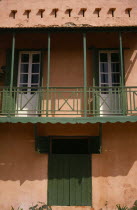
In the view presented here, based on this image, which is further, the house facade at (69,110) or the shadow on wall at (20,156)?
the shadow on wall at (20,156)

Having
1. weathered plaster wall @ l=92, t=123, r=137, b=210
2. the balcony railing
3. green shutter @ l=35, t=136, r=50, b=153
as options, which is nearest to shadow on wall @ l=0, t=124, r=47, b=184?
Answer: green shutter @ l=35, t=136, r=50, b=153

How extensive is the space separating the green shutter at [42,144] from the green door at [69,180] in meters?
0.34

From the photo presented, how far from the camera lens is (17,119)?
25.3ft

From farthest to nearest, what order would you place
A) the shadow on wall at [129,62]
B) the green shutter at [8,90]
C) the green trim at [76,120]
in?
the shadow on wall at [129,62] < the green shutter at [8,90] < the green trim at [76,120]

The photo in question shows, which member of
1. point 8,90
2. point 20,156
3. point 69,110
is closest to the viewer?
point 69,110

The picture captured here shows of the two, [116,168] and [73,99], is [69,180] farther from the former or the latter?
[73,99]

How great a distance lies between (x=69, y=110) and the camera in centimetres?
811

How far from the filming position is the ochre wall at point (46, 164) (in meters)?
8.33

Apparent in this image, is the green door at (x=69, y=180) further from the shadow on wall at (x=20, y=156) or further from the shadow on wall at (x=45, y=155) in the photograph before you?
the shadow on wall at (x=20, y=156)

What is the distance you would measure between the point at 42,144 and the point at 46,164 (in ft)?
2.36

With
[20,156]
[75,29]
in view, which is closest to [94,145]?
[20,156]

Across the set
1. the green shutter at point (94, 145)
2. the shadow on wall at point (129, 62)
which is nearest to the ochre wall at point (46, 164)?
the green shutter at point (94, 145)

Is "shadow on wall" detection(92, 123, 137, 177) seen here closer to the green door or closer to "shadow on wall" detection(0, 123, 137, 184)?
"shadow on wall" detection(0, 123, 137, 184)

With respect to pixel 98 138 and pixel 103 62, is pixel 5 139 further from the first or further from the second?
pixel 103 62
